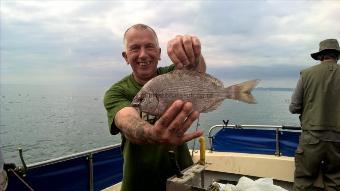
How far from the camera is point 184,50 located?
274cm

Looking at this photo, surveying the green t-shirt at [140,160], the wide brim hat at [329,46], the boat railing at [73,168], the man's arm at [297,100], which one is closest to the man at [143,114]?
the green t-shirt at [140,160]

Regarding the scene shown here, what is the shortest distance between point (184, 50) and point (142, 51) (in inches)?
22.8

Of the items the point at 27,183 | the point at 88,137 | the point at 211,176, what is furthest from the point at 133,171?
the point at 88,137

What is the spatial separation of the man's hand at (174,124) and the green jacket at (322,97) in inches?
175

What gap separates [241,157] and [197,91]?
5.42 m

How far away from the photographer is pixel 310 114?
6.02 m

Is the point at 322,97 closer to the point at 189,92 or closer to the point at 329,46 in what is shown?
the point at 329,46

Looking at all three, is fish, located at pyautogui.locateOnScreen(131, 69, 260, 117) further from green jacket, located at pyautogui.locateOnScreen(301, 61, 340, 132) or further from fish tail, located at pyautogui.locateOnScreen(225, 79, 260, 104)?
green jacket, located at pyautogui.locateOnScreen(301, 61, 340, 132)

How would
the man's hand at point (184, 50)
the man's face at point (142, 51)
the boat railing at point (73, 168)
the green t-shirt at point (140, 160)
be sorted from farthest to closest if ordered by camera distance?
1. the boat railing at point (73, 168)
2. the green t-shirt at point (140, 160)
3. the man's face at point (142, 51)
4. the man's hand at point (184, 50)

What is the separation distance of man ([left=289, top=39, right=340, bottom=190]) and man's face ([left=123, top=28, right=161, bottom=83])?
3.84m

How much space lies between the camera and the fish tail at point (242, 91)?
2.74 meters

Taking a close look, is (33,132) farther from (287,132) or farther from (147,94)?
(147,94)

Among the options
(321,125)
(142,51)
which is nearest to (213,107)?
(142,51)

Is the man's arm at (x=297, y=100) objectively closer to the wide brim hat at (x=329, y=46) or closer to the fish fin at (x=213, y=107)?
the wide brim hat at (x=329, y=46)
